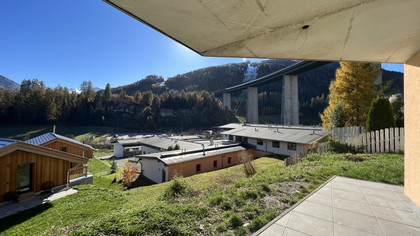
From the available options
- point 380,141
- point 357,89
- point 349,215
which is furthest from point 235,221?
point 357,89

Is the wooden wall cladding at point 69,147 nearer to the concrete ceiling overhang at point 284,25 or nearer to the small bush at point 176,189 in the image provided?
the small bush at point 176,189

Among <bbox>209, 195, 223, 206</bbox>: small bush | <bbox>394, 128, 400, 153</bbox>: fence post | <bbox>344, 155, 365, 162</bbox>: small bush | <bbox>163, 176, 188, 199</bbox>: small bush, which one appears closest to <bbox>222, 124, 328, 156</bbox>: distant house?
<bbox>394, 128, 400, 153</bbox>: fence post

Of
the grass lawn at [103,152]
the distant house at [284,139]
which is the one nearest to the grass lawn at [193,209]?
the distant house at [284,139]

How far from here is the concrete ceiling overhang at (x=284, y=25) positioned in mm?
1699

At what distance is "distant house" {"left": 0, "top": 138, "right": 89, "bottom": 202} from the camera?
8.24 meters

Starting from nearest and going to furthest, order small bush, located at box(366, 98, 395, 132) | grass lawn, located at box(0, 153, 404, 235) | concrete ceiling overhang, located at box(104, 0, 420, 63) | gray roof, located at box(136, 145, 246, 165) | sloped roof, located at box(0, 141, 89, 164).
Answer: concrete ceiling overhang, located at box(104, 0, 420, 63) → grass lawn, located at box(0, 153, 404, 235) → sloped roof, located at box(0, 141, 89, 164) → small bush, located at box(366, 98, 395, 132) → gray roof, located at box(136, 145, 246, 165)

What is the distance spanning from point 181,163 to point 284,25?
17.5 meters

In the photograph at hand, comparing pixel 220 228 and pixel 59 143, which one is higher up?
pixel 220 228

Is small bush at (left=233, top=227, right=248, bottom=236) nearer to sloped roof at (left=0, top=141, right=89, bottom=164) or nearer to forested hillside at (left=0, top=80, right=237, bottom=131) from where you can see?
sloped roof at (left=0, top=141, right=89, bottom=164)

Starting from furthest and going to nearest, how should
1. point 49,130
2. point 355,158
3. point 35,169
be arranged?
point 49,130
point 35,169
point 355,158

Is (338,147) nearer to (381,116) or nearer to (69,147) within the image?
(381,116)

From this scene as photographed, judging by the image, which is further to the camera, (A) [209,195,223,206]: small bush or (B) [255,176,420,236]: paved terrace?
(A) [209,195,223,206]: small bush

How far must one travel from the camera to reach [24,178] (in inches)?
358

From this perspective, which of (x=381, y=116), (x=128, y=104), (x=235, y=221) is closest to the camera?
(x=235, y=221)
